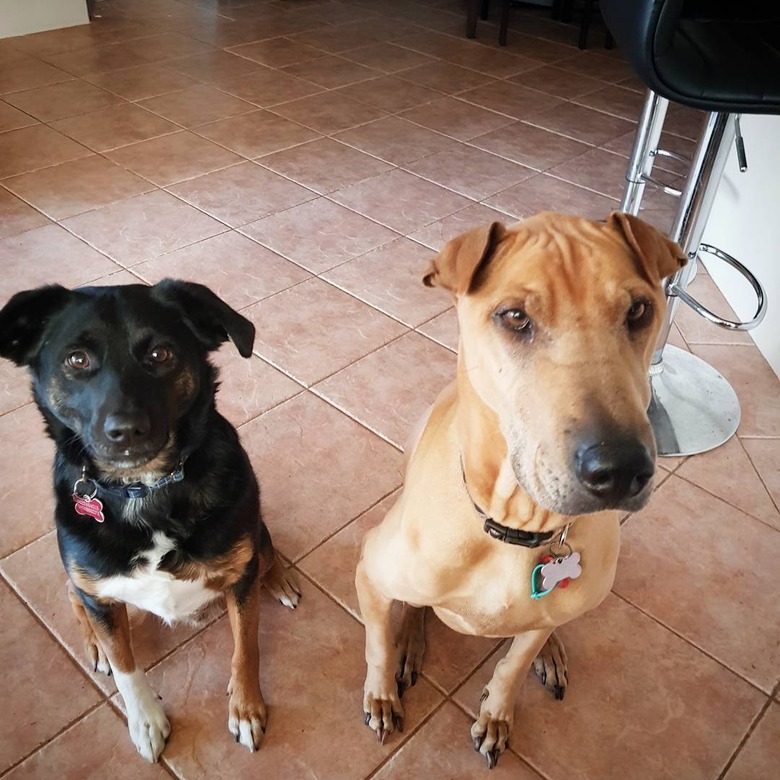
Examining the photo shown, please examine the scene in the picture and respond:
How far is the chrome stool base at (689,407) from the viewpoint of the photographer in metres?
2.28

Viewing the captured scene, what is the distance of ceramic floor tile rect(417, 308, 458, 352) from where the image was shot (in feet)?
8.75

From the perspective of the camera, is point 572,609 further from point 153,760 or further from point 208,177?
point 208,177

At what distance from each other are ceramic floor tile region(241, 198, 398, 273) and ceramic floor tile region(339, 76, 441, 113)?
58.1 inches

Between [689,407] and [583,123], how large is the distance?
2.68 meters

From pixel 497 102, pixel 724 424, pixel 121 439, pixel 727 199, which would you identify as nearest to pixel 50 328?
pixel 121 439

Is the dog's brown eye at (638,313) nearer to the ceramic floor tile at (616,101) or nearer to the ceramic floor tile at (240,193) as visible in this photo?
the ceramic floor tile at (240,193)

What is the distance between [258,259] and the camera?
3.04 metres

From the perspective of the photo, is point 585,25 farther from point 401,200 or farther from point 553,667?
point 553,667

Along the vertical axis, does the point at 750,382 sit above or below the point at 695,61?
below

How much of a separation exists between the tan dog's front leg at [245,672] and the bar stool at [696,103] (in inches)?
54.2

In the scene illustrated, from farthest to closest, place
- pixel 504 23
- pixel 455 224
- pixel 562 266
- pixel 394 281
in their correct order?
1. pixel 504 23
2. pixel 455 224
3. pixel 394 281
4. pixel 562 266

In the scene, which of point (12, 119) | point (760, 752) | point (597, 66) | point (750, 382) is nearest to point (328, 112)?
point (12, 119)

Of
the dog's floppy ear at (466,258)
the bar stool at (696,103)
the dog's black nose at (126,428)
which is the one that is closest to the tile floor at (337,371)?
the bar stool at (696,103)

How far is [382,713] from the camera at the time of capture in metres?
1.53
